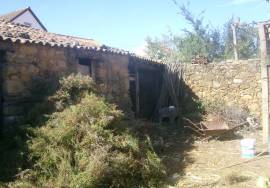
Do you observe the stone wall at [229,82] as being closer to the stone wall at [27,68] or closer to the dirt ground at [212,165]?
the dirt ground at [212,165]

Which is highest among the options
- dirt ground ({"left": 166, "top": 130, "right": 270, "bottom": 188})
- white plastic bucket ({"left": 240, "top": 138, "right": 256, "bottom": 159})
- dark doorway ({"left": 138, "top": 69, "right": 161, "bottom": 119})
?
dark doorway ({"left": 138, "top": 69, "right": 161, "bottom": 119})

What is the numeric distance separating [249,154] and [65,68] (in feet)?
17.3

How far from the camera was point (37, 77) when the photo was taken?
9.02m

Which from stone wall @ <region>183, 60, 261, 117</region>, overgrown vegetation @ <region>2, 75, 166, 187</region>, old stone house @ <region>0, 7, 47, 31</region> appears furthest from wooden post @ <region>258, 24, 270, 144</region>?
old stone house @ <region>0, 7, 47, 31</region>

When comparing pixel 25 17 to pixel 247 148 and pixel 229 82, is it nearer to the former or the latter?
pixel 229 82

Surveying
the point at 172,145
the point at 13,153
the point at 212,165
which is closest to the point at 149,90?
the point at 172,145

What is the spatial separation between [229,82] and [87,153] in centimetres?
919

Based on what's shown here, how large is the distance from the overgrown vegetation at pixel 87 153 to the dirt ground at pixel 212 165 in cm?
76

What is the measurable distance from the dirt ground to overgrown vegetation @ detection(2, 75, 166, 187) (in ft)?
2.51

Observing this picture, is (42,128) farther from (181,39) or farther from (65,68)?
(181,39)

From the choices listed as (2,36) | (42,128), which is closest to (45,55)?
(2,36)

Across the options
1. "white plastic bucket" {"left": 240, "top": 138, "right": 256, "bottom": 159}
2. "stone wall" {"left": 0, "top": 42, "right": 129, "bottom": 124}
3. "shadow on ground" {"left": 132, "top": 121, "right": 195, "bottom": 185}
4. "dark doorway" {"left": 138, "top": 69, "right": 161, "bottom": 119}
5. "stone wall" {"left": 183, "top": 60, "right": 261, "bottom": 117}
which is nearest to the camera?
"shadow on ground" {"left": 132, "top": 121, "right": 195, "bottom": 185}

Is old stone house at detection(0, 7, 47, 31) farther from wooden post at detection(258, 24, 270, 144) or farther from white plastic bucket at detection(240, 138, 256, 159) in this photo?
white plastic bucket at detection(240, 138, 256, 159)

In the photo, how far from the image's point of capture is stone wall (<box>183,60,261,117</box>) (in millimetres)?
14008
